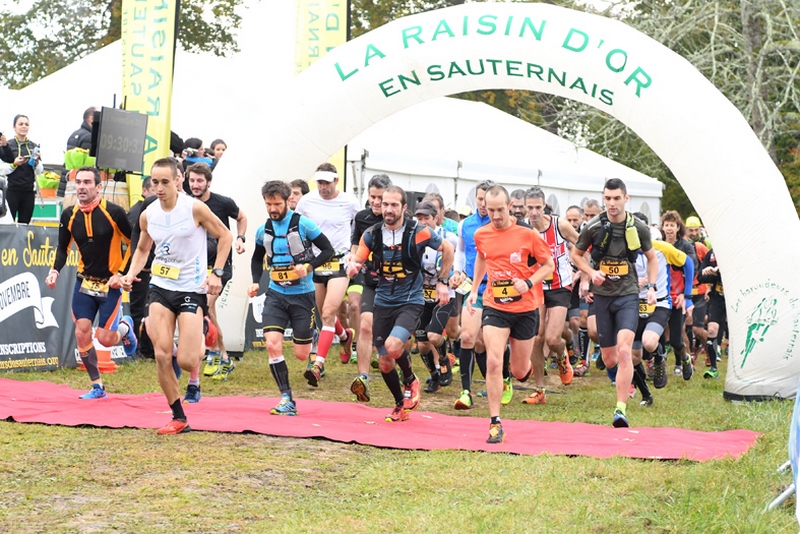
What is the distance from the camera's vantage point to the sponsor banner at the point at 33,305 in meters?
11.9

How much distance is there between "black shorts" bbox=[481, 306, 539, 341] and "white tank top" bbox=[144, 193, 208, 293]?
2236 millimetres

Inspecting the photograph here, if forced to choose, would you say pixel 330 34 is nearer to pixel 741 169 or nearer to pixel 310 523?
pixel 741 169

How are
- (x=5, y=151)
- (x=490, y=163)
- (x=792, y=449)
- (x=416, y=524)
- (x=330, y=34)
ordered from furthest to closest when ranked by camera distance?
(x=490, y=163), (x=330, y=34), (x=5, y=151), (x=416, y=524), (x=792, y=449)

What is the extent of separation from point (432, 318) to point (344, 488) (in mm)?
5499

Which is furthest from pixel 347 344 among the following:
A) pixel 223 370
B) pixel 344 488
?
pixel 344 488

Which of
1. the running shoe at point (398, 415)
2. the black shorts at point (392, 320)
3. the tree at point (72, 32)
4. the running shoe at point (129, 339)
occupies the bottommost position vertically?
the running shoe at point (398, 415)

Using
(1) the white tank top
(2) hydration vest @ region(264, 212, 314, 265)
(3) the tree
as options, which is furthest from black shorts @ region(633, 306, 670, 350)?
(3) the tree

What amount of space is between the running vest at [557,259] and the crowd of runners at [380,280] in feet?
0.06

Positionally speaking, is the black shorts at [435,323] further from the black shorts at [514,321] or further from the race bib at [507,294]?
the race bib at [507,294]

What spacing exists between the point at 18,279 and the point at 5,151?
300 centimetres

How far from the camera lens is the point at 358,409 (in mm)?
10148

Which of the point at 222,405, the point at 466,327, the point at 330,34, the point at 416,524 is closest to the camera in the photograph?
the point at 416,524

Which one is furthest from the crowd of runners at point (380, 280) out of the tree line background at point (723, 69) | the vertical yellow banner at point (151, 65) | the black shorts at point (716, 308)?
the tree line background at point (723, 69)

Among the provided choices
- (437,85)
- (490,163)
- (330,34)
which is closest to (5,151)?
(330,34)
